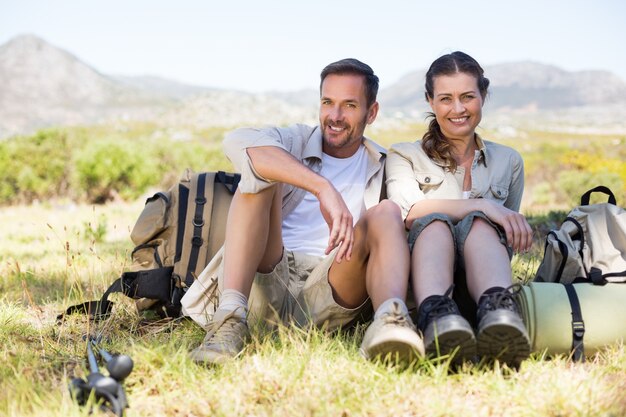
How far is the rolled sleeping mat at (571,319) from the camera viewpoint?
8.47 ft

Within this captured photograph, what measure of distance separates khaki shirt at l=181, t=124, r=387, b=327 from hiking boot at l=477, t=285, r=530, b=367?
116 centimetres

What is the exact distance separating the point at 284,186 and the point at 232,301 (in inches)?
35.0

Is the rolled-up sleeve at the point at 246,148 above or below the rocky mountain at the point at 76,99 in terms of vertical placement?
below

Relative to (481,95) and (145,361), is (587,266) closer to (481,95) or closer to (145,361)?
(481,95)

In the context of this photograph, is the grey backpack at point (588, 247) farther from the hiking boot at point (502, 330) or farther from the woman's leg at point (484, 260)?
the hiking boot at point (502, 330)

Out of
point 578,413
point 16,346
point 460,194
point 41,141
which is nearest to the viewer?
point 578,413

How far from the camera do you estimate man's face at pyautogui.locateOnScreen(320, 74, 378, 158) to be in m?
3.41

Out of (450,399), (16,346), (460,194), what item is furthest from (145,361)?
(460,194)

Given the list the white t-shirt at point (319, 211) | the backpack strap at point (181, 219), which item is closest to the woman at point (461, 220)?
the white t-shirt at point (319, 211)

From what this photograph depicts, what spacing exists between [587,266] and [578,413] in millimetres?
1143

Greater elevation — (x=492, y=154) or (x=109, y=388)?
(x=492, y=154)

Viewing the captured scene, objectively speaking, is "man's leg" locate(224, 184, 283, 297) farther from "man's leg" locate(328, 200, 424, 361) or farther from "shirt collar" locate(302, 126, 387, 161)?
"shirt collar" locate(302, 126, 387, 161)

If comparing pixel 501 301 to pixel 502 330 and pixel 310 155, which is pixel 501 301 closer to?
pixel 502 330

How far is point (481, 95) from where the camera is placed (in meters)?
3.36
